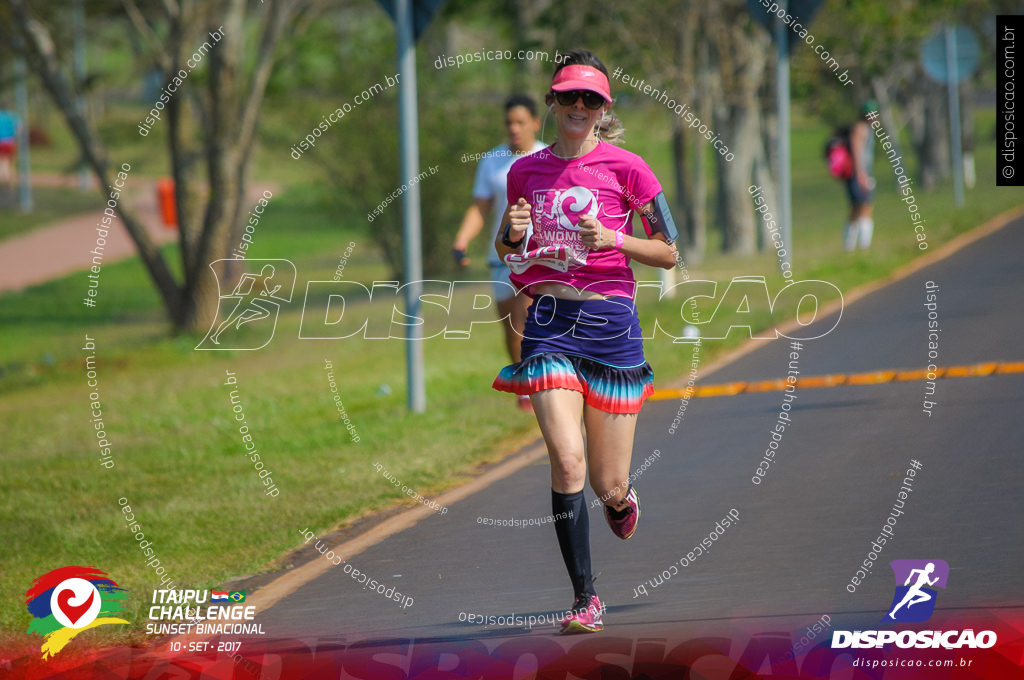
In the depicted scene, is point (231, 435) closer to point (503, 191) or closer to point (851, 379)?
point (503, 191)

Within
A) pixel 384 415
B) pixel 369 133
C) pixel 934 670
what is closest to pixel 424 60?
pixel 369 133

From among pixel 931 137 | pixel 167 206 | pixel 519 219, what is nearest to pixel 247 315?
pixel 519 219

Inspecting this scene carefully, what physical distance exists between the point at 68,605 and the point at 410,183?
194 inches

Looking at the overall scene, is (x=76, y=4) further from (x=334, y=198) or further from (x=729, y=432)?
(x=729, y=432)

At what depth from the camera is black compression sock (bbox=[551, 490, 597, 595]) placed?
5.20 m

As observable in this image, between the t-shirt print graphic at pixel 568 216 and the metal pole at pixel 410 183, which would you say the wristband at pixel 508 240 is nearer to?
the t-shirt print graphic at pixel 568 216

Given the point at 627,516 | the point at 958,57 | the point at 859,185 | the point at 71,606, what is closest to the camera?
the point at 627,516

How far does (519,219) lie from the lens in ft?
17.4

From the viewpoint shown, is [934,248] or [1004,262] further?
[934,248]

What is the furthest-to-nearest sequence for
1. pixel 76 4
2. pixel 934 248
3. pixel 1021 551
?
1. pixel 76 4
2. pixel 934 248
3. pixel 1021 551

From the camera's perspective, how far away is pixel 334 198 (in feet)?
77.1

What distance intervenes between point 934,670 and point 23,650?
3368mm

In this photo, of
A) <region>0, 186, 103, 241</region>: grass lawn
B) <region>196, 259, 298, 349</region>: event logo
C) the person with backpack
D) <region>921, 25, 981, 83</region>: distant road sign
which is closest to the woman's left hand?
<region>196, 259, 298, 349</region>: event logo

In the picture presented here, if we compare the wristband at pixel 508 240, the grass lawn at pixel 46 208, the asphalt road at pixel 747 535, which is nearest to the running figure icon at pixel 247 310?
the asphalt road at pixel 747 535
